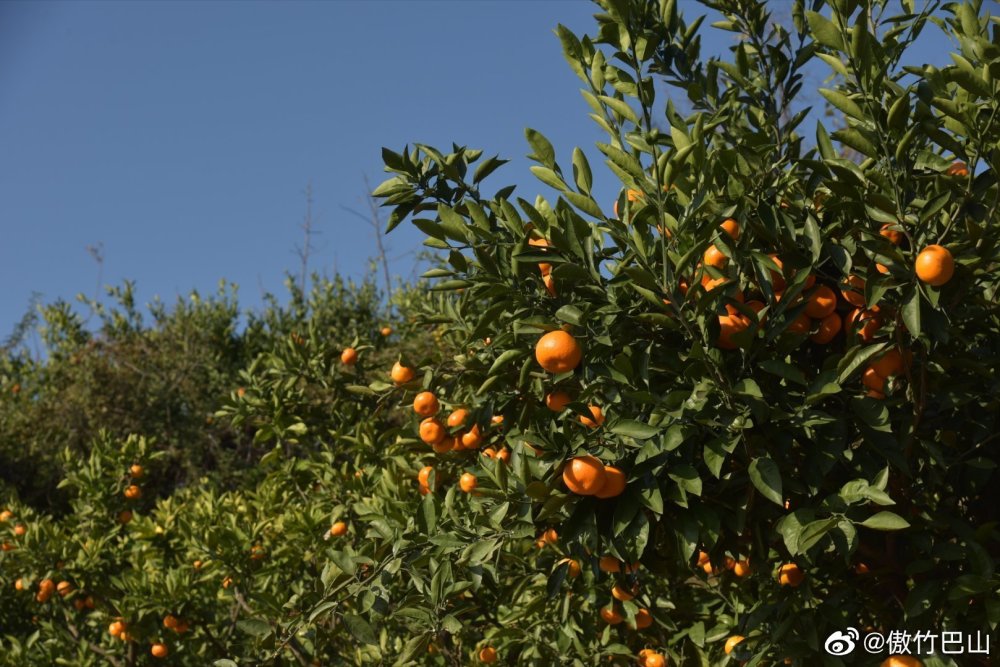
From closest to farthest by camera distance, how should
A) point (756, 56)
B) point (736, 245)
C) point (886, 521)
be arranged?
point (886, 521)
point (736, 245)
point (756, 56)

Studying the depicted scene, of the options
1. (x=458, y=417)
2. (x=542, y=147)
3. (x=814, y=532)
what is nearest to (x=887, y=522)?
(x=814, y=532)

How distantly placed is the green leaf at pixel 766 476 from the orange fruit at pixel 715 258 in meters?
0.42

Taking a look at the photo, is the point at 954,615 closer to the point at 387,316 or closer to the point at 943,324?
the point at 943,324

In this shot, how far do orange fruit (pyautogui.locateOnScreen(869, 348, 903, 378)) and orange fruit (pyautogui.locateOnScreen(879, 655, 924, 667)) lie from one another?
1.94ft

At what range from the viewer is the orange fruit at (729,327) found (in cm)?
162

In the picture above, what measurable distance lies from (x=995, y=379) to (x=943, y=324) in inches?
12.3

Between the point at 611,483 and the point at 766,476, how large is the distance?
283 mm

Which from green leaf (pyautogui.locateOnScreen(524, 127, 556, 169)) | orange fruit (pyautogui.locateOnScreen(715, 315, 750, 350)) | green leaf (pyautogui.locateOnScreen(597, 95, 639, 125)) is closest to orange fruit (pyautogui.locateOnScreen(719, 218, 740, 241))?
orange fruit (pyautogui.locateOnScreen(715, 315, 750, 350))

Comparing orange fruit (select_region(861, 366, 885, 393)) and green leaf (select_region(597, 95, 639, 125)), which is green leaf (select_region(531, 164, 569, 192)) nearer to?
green leaf (select_region(597, 95, 639, 125))

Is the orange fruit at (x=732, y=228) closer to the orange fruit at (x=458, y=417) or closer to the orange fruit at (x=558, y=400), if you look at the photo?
the orange fruit at (x=558, y=400)

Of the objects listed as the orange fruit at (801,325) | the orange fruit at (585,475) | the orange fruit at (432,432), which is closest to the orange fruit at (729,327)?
the orange fruit at (801,325)

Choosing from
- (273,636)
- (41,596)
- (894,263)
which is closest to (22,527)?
(41,596)

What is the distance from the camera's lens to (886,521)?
1388 millimetres

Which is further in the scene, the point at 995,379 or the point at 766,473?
the point at 995,379
